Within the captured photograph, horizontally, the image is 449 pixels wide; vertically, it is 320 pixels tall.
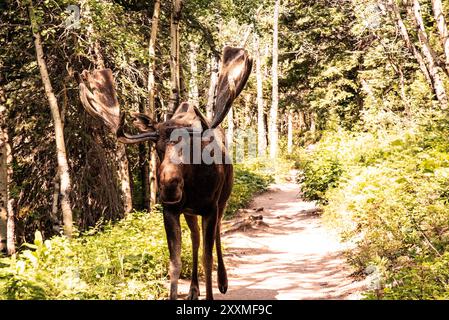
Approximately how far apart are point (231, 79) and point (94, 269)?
3.47 metres

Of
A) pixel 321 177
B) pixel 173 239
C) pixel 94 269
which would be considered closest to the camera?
pixel 173 239

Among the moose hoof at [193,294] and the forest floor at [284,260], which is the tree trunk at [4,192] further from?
the moose hoof at [193,294]

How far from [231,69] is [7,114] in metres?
9.37

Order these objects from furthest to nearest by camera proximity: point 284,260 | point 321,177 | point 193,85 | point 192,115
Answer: point 193,85, point 321,177, point 284,260, point 192,115

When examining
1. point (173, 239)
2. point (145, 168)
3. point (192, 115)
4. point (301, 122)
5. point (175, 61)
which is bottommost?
point (173, 239)

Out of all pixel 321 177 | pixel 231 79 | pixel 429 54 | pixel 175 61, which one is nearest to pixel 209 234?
pixel 231 79

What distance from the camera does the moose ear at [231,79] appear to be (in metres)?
5.30

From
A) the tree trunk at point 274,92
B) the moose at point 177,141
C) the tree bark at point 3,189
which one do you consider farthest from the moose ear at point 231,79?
the tree trunk at point 274,92

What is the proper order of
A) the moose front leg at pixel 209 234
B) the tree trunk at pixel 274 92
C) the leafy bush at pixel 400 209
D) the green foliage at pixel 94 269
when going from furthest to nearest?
the tree trunk at pixel 274 92, the leafy bush at pixel 400 209, the moose front leg at pixel 209 234, the green foliage at pixel 94 269

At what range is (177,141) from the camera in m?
5.09

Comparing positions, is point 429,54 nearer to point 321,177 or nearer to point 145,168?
point 321,177

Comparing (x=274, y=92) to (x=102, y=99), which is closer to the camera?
(x=102, y=99)

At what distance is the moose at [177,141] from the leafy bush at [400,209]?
81.2 inches
